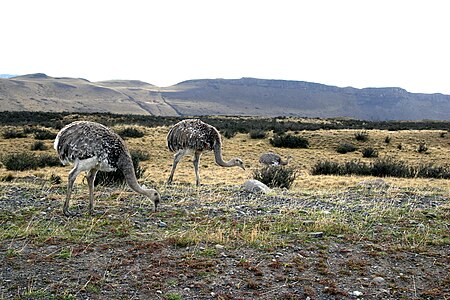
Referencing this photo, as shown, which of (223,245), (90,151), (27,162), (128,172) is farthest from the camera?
(27,162)

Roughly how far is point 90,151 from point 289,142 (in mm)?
23607

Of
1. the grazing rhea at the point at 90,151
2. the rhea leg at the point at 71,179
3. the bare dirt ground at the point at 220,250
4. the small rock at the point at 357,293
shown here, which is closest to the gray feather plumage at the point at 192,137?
the bare dirt ground at the point at 220,250

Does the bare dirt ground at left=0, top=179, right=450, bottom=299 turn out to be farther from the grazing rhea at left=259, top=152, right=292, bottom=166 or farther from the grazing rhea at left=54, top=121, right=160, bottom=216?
the grazing rhea at left=259, top=152, right=292, bottom=166

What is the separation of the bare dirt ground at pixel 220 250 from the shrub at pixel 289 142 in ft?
65.9

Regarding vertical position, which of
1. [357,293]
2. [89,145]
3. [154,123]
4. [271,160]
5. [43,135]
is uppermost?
[89,145]

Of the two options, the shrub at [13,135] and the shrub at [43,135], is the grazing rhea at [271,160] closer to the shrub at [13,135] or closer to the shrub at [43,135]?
the shrub at [43,135]

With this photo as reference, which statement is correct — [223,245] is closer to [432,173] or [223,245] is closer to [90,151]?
[90,151]

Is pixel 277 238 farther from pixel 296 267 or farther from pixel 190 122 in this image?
pixel 190 122

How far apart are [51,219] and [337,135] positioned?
1103 inches

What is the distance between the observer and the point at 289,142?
30203 mm

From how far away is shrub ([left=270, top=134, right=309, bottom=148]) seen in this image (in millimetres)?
30062

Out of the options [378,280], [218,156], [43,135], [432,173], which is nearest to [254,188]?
[218,156]

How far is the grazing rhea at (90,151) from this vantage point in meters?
7.66

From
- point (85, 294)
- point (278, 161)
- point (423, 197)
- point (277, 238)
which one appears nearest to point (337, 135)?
point (278, 161)
